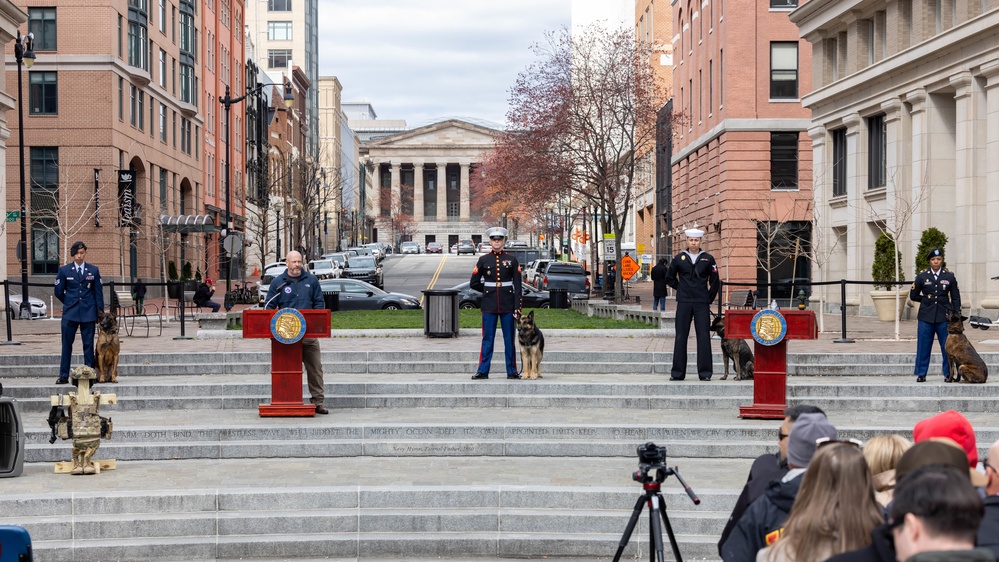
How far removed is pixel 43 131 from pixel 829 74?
29.3 meters

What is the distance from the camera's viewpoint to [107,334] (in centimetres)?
1538

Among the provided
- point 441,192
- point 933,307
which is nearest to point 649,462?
point 933,307

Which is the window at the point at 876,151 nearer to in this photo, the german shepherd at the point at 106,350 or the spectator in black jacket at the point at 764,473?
the german shepherd at the point at 106,350

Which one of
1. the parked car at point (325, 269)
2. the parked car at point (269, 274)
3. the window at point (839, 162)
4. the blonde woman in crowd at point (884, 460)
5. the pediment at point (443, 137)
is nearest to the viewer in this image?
the blonde woman in crowd at point (884, 460)

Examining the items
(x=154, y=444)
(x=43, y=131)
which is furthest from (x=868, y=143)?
(x=43, y=131)

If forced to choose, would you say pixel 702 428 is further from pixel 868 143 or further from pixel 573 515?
pixel 868 143

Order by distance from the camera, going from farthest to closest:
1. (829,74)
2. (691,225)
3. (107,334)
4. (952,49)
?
(691,225)
(829,74)
(952,49)
(107,334)

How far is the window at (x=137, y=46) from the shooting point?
51281 mm

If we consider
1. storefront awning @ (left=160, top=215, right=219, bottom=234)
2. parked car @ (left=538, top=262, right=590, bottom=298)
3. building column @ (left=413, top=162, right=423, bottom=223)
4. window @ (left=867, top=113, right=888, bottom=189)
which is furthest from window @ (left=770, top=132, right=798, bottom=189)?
building column @ (left=413, top=162, right=423, bottom=223)

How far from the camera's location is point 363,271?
5734 centimetres

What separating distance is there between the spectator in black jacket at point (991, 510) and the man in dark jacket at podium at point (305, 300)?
9.42 m

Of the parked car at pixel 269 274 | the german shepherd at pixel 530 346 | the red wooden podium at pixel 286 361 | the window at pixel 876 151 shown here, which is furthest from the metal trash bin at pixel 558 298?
the red wooden podium at pixel 286 361

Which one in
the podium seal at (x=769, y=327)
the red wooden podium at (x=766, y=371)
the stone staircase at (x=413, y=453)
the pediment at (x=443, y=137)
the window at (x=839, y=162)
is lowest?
the stone staircase at (x=413, y=453)

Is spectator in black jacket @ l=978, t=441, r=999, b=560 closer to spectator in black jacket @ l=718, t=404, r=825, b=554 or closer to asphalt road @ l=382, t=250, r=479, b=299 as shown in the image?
spectator in black jacket @ l=718, t=404, r=825, b=554
